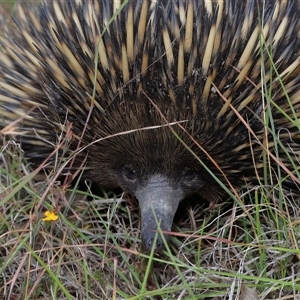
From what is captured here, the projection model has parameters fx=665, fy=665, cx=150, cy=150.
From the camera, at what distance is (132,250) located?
1.33 m

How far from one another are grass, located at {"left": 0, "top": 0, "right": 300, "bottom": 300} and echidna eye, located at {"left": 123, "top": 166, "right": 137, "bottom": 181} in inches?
2.7

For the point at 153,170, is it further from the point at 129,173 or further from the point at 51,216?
the point at 51,216

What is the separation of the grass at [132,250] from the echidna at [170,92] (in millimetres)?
62

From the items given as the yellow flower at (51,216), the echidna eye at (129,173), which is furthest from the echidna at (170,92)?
the yellow flower at (51,216)

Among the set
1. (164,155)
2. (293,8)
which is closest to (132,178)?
(164,155)

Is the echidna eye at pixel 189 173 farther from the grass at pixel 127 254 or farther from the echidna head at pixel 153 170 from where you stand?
the grass at pixel 127 254

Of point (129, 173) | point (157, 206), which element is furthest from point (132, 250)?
point (129, 173)

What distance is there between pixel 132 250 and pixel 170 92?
0.33 metres

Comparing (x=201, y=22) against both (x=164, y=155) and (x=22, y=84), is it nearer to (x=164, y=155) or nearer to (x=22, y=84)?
(x=164, y=155)

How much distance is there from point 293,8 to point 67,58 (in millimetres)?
545

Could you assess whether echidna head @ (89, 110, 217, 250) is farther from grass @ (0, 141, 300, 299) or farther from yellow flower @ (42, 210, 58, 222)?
yellow flower @ (42, 210, 58, 222)

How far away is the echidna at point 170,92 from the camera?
1.37 meters

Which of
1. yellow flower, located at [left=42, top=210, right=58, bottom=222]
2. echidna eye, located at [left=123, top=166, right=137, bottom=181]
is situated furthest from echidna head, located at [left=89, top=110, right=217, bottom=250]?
yellow flower, located at [left=42, top=210, right=58, bottom=222]

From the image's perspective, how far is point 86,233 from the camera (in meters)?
1.58
